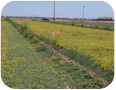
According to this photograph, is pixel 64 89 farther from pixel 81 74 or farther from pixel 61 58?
pixel 61 58

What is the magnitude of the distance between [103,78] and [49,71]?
208 cm

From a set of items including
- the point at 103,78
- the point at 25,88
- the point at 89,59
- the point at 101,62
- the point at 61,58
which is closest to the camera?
the point at 25,88

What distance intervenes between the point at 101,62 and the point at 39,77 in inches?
95.0

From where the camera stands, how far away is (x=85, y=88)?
19.7 ft

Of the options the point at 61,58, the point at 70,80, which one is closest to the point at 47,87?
the point at 70,80

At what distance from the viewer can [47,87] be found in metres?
5.99

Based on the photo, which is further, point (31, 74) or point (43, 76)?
point (31, 74)

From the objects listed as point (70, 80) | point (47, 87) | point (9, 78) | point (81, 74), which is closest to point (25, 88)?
point (47, 87)

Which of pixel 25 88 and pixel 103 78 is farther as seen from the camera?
pixel 103 78

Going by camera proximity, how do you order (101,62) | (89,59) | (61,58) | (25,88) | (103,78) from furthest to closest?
(61,58)
(89,59)
(101,62)
(103,78)
(25,88)

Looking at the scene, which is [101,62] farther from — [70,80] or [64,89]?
[64,89]

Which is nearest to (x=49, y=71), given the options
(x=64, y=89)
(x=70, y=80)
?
(x=70, y=80)

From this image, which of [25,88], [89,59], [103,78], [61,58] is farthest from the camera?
[61,58]

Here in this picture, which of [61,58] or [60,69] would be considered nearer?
[60,69]
